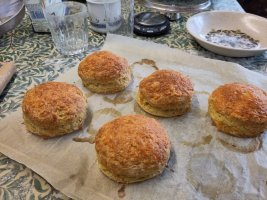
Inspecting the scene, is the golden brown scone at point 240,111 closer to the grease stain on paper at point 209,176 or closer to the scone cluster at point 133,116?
the scone cluster at point 133,116

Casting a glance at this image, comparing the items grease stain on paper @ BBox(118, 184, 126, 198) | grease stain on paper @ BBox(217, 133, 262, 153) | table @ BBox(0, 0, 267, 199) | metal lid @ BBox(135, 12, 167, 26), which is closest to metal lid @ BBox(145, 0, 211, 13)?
table @ BBox(0, 0, 267, 199)

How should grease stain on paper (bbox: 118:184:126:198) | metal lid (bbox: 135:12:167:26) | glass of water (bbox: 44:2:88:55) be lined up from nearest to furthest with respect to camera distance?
grease stain on paper (bbox: 118:184:126:198)
glass of water (bbox: 44:2:88:55)
metal lid (bbox: 135:12:167:26)

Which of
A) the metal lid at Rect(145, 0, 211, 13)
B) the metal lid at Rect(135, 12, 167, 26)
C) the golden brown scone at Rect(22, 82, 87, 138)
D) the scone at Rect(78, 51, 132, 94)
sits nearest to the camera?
the golden brown scone at Rect(22, 82, 87, 138)

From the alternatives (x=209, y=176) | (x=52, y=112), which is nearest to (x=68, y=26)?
(x=52, y=112)

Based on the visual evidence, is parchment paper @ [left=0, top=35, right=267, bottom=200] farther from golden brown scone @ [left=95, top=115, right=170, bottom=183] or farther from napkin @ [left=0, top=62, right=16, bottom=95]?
napkin @ [left=0, top=62, right=16, bottom=95]

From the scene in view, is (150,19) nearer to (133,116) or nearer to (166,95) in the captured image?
(166,95)

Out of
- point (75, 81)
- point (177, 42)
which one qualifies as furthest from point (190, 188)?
point (177, 42)

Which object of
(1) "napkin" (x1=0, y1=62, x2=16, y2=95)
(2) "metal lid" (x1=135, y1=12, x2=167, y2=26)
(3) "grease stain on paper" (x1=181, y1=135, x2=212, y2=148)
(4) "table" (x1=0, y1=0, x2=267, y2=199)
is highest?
(2) "metal lid" (x1=135, y1=12, x2=167, y2=26)

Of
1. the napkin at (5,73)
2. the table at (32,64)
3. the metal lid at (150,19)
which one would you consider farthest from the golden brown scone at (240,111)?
the napkin at (5,73)
